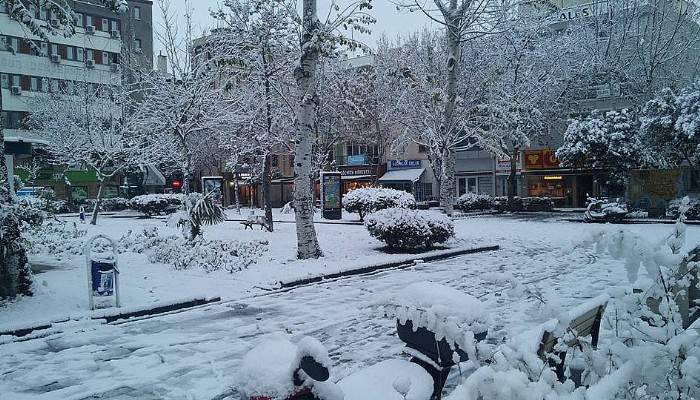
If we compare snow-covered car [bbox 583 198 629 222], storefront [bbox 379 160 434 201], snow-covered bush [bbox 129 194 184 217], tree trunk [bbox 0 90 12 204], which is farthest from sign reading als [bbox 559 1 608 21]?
tree trunk [bbox 0 90 12 204]

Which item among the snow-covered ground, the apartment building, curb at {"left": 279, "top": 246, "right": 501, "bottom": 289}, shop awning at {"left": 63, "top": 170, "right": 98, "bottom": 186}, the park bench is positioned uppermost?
the apartment building

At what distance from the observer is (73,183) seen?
166 feet

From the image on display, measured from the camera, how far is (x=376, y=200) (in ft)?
83.4

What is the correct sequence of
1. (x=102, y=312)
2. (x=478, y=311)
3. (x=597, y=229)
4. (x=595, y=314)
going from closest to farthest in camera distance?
(x=597, y=229), (x=478, y=311), (x=595, y=314), (x=102, y=312)

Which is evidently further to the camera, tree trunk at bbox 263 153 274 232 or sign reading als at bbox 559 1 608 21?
sign reading als at bbox 559 1 608 21

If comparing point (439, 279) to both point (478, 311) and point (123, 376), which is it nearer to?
point (123, 376)

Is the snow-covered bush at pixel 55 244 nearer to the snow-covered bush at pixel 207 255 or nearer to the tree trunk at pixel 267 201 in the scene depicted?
the snow-covered bush at pixel 207 255

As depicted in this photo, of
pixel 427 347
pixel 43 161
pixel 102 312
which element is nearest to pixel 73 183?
pixel 43 161

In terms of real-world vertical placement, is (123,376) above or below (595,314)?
below

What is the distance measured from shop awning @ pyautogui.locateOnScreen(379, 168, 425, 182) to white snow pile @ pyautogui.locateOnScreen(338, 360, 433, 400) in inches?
1699

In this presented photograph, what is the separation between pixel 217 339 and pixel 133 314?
2.17 meters

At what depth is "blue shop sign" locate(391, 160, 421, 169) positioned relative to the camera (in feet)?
159

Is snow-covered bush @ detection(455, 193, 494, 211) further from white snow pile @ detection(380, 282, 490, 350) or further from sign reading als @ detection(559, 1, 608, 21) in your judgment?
white snow pile @ detection(380, 282, 490, 350)

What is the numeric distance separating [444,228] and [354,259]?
3.14 m
